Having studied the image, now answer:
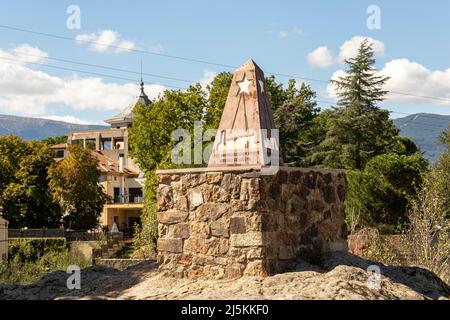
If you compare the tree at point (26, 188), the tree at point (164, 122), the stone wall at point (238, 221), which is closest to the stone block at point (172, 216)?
the stone wall at point (238, 221)

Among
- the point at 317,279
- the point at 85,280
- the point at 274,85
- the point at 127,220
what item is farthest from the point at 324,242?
the point at 127,220

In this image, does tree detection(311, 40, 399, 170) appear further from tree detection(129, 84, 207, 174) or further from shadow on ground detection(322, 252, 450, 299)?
shadow on ground detection(322, 252, 450, 299)

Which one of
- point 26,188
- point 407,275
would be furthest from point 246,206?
point 26,188

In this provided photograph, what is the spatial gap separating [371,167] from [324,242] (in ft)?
62.2

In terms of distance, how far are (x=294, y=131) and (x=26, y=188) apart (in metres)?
19.2

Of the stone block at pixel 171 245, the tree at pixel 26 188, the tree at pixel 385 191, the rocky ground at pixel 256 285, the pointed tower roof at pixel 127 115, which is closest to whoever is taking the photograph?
Result: the rocky ground at pixel 256 285

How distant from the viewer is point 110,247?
36281 mm

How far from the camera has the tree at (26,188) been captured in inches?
1642

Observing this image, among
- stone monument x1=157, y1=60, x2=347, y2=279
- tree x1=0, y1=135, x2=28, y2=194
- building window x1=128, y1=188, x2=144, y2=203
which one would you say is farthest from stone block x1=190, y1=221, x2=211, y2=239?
building window x1=128, y1=188, x2=144, y2=203

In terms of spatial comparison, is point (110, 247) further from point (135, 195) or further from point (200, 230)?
point (200, 230)

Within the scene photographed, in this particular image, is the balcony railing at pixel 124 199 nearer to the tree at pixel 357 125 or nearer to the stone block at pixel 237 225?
the tree at pixel 357 125

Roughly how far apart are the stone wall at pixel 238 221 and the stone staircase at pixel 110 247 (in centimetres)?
2343

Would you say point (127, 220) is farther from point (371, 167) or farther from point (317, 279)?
point (317, 279)

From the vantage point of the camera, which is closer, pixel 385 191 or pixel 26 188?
pixel 385 191
